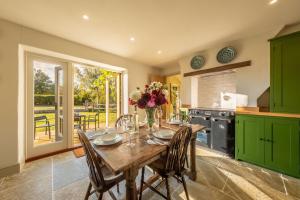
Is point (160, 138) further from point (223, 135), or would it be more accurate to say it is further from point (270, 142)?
point (270, 142)

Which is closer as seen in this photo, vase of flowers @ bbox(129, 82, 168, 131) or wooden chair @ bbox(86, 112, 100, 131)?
vase of flowers @ bbox(129, 82, 168, 131)

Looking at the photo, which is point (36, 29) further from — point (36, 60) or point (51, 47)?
point (36, 60)

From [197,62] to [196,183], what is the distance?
2.97 m

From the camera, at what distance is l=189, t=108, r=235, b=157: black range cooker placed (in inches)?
109

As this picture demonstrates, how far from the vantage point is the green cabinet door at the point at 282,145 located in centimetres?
203

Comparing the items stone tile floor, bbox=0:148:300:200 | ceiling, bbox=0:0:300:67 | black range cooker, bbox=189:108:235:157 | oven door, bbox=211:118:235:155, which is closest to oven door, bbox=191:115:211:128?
black range cooker, bbox=189:108:235:157

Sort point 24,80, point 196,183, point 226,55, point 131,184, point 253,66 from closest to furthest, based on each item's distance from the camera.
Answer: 1. point 131,184
2. point 196,183
3. point 24,80
4. point 253,66
5. point 226,55

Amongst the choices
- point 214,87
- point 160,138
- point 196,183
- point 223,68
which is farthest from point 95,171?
point 214,87

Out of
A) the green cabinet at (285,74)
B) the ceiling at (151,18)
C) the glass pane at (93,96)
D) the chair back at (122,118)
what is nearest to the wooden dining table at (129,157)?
the chair back at (122,118)

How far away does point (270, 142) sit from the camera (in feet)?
7.42

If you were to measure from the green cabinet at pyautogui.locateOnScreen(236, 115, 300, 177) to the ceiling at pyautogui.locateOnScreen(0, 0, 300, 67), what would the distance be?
1684 mm

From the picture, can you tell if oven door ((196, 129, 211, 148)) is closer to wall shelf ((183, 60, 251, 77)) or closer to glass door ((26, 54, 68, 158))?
wall shelf ((183, 60, 251, 77))

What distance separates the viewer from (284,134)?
213 centimetres

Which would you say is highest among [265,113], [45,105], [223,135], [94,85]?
[94,85]
